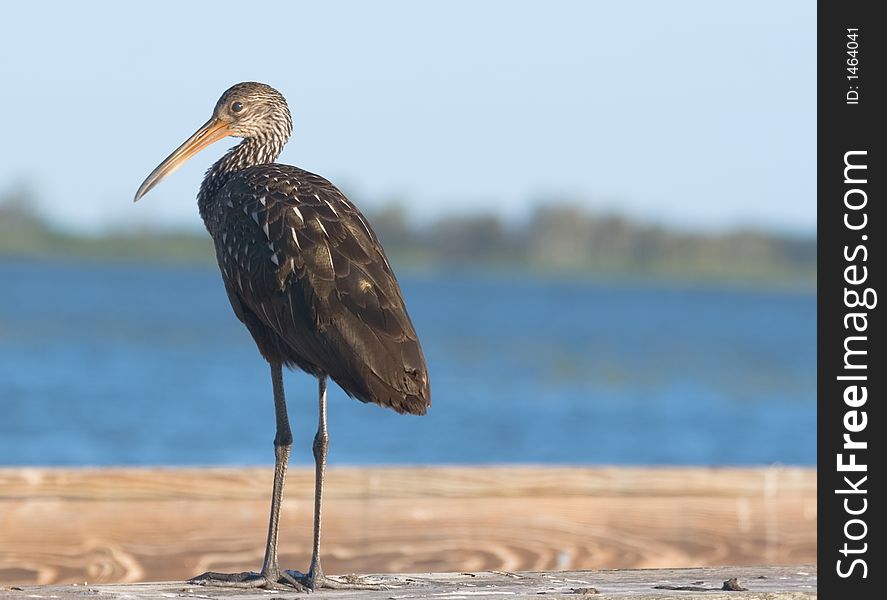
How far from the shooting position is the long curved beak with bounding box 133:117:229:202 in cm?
683

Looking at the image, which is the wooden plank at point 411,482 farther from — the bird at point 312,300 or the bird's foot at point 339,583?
the bird's foot at point 339,583

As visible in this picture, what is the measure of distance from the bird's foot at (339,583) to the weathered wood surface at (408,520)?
2.66ft

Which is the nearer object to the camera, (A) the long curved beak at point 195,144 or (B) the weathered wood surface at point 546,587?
(B) the weathered wood surface at point 546,587

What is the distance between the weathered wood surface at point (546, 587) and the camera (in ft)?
15.2

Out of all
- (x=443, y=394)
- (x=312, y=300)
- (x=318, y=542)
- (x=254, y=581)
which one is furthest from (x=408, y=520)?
(x=443, y=394)

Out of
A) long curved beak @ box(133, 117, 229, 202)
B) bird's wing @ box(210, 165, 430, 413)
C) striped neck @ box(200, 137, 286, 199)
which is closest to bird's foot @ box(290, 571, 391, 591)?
bird's wing @ box(210, 165, 430, 413)

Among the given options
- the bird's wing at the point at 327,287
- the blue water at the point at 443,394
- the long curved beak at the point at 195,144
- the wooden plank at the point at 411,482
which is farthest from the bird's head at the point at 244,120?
the blue water at the point at 443,394

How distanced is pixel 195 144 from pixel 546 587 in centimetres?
282

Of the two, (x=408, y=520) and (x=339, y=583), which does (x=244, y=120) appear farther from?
(x=339, y=583)

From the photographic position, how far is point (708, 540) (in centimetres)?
675

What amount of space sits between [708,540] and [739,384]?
116ft

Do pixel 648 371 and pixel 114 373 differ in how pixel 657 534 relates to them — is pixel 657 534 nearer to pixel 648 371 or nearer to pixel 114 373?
pixel 114 373

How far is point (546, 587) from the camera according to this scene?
4.90 meters

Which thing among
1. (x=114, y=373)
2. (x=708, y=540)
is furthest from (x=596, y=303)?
(x=708, y=540)
